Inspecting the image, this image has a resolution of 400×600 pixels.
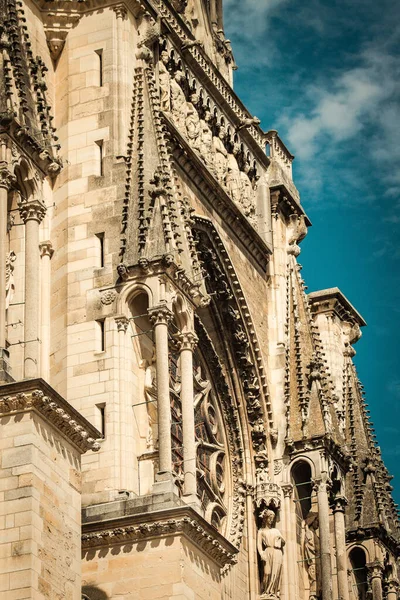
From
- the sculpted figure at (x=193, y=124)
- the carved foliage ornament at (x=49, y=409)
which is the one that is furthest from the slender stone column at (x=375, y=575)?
the carved foliage ornament at (x=49, y=409)

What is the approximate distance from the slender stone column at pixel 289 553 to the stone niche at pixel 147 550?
799 cm

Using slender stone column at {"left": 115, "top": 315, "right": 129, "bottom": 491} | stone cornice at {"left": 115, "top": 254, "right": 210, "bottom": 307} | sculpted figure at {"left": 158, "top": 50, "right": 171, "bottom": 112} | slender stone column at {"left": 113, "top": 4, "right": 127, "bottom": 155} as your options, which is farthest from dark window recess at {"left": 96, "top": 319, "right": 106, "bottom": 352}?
sculpted figure at {"left": 158, "top": 50, "right": 171, "bottom": 112}

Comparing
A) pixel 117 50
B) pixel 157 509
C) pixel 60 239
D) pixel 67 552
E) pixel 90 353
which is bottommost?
pixel 67 552

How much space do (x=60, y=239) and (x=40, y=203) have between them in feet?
12.8

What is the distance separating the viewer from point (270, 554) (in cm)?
3728

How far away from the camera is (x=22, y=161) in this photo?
Answer: 2952 cm

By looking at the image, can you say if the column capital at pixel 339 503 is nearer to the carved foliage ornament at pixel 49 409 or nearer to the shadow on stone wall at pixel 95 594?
the shadow on stone wall at pixel 95 594

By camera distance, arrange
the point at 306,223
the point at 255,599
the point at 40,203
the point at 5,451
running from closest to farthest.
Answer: the point at 5,451, the point at 40,203, the point at 255,599, the point at 306,223

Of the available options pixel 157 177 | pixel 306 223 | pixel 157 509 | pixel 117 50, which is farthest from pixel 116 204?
pixel 306 223

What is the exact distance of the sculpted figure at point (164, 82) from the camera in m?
36.4

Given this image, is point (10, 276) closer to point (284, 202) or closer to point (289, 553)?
point (289, 553)

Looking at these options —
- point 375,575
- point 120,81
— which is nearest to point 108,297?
point 120,81

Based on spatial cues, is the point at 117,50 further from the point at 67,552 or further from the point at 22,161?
the point at 67,552

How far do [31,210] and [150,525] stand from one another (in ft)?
17.5
